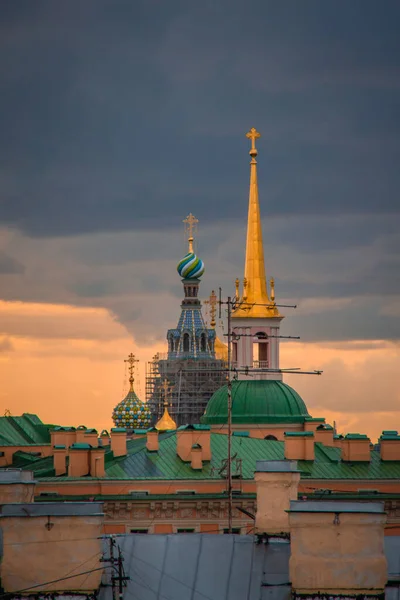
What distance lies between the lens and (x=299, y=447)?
69.1m

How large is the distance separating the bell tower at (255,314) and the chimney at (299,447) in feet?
47.0

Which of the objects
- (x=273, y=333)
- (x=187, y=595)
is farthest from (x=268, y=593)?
(x=273, y=333)

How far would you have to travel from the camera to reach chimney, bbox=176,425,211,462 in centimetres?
6756

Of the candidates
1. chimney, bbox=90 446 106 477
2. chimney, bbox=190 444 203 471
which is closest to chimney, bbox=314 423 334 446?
chimney, bbox=190 444 203 471

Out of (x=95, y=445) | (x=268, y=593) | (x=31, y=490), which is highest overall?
(x=95, y=445)

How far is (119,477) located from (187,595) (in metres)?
32.2

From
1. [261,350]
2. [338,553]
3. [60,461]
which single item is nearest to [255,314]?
[261,350]

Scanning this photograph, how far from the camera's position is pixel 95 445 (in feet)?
230

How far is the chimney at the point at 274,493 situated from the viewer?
118ft

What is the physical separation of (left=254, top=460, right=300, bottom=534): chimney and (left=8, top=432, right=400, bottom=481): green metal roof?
84.5 feet

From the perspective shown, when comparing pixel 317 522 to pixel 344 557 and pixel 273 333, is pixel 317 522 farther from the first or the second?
pixel 273 333

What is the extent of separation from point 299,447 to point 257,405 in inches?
558

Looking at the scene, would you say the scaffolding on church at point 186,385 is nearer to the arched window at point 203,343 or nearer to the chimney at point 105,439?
the arched window at point 203,343

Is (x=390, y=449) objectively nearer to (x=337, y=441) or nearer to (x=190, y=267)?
(x=337, y=441)
